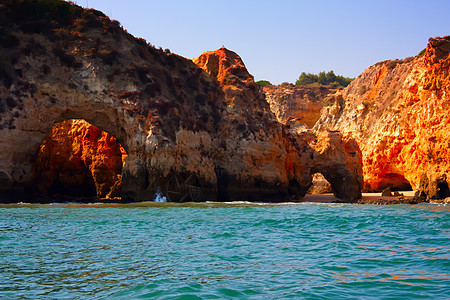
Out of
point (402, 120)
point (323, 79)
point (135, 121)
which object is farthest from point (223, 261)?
point (323, 79)

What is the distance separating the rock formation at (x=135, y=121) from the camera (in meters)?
32.9

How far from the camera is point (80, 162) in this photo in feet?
133

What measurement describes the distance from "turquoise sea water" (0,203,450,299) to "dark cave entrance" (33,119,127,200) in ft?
74.7

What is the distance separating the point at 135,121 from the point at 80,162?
356 inches

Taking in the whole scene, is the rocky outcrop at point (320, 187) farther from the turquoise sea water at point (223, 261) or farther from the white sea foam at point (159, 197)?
the turquoise sea water at point (223, 261)

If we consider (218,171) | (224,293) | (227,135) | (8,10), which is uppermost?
(8,10)

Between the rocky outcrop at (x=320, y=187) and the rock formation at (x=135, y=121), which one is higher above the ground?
the rock formation at (x=135, y=121)

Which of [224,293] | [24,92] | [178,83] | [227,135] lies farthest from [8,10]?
[224,293]

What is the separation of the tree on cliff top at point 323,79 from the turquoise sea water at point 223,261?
4294 inches

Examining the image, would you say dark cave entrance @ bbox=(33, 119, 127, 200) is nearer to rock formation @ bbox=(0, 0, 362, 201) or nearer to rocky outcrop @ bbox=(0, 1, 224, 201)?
rock formation @ bbox=(0, 0, 362, 201)

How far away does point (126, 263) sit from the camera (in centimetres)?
976

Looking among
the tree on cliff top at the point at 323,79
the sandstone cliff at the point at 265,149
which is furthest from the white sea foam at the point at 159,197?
the tree on cliff top at the point at 323,79

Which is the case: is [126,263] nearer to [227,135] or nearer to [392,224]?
[392,224]

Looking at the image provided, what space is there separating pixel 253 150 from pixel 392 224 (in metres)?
20.8
